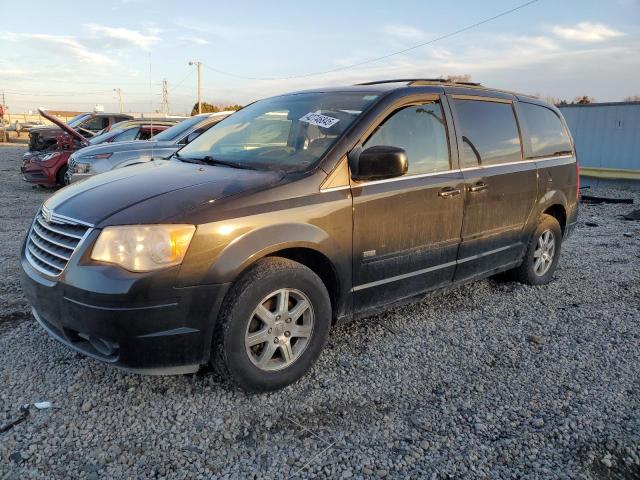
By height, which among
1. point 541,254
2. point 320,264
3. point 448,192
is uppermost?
point 448,192

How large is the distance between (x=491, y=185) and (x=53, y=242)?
3.24m

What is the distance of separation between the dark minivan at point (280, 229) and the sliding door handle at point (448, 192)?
0.01m

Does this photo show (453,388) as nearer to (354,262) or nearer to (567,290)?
(354,262)

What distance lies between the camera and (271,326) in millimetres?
2984

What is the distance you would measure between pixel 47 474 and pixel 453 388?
7.28 ft

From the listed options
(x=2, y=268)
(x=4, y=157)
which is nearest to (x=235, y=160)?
(x=2, y=268)

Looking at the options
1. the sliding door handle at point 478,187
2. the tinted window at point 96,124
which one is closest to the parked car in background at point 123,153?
the sliding door handle at point 478,187

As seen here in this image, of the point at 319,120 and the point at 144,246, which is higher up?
the point at 319,120

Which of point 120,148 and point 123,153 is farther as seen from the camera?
point 120,148

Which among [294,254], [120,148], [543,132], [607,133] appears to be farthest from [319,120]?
[607,133]

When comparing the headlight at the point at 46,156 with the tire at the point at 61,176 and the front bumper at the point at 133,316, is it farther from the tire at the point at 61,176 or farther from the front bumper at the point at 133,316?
the front bumper at the point at 133,316

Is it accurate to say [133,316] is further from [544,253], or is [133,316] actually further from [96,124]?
[96,124]

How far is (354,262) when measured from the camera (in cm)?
333

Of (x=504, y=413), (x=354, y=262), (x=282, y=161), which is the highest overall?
(x=282, y=161)
